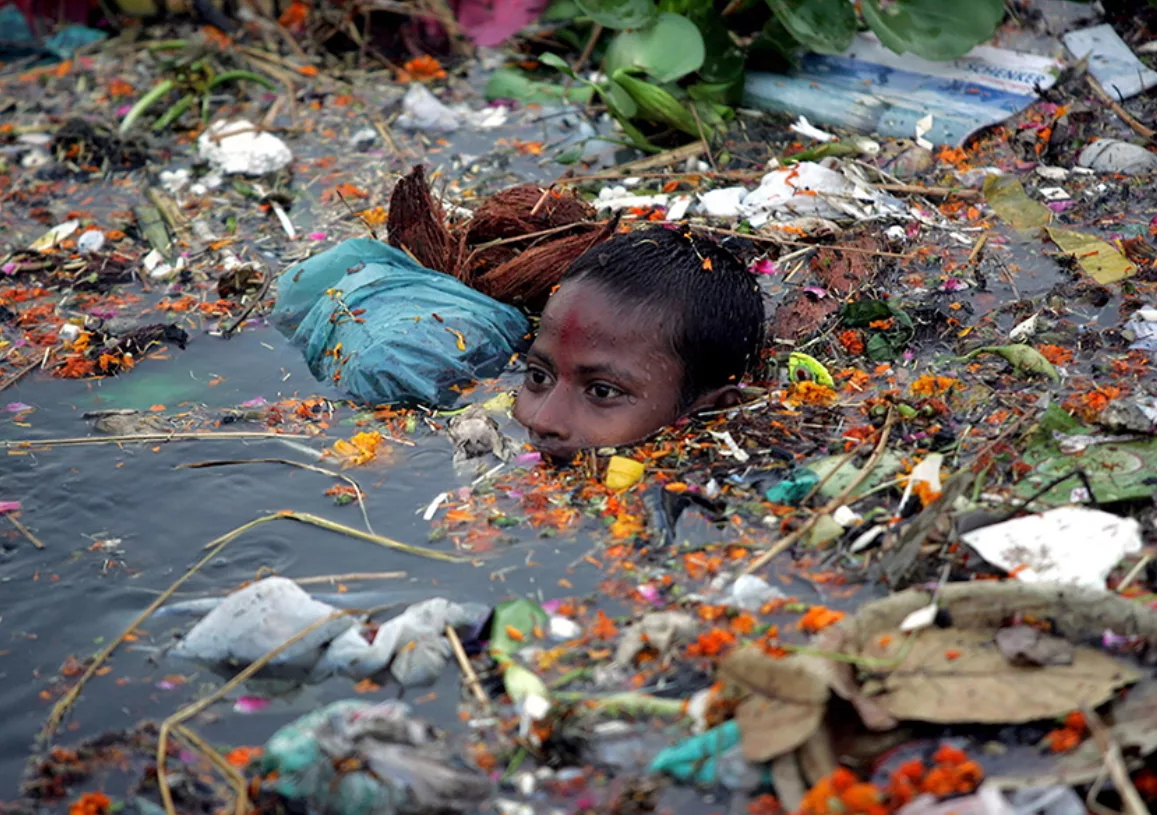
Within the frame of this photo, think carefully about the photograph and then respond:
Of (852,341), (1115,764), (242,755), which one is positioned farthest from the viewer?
(852,341)

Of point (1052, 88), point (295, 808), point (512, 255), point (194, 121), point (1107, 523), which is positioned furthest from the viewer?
A: point (194, 121)

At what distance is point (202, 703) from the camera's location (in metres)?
3.01

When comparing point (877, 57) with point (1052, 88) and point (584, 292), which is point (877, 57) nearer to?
point (1052, 88)

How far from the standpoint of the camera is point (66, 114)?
7.20 m

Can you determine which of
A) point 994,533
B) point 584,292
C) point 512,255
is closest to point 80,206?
point 512,255

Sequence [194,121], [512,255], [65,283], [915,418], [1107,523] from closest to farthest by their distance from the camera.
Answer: [1107,523]
[915,418]
[512,255]
[65,283]
[194,121]

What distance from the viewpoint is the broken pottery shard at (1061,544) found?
3051 millimetres

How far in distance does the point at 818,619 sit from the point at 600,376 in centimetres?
121

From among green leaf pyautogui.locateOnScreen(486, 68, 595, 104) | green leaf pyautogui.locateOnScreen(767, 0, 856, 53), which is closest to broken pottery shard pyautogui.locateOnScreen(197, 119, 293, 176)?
green leaf pyautogui.locateOnScreen(486, 68, 595, 104)

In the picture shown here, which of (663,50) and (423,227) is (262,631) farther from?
(663,50)

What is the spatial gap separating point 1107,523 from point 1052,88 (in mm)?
3544

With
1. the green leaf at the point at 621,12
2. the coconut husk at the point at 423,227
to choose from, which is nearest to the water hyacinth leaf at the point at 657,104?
the green leaf at the point at 621,12

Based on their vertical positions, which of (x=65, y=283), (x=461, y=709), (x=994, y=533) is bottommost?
(x=65, y=283)

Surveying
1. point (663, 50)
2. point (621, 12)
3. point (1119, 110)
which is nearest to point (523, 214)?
point (663, 50)
